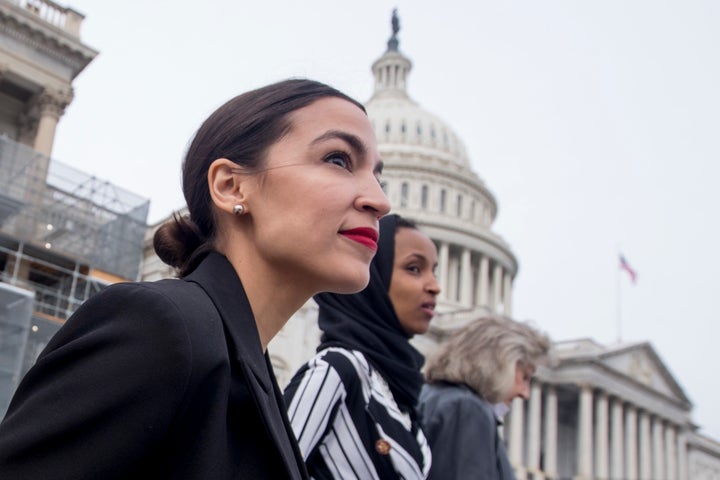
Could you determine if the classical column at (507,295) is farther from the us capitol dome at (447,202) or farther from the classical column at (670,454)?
the classical column at (670,454)

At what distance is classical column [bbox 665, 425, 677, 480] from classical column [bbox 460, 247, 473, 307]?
50.7ft

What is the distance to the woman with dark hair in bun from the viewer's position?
49.5 inches

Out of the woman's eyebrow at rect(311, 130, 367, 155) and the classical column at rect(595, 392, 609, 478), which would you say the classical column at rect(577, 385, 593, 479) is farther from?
the woman's eyebrow at rect(311, 130, 367, 155)

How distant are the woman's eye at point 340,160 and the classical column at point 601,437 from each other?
2038 inches

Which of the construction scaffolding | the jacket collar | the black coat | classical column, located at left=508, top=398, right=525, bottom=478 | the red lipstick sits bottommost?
the black coat

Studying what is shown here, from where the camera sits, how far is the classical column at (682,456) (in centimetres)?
5822

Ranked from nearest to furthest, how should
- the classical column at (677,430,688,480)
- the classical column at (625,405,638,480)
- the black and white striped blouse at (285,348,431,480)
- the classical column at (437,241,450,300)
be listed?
the black and white striped blouse at (285,348,431,480) < the classical column at (625,405,638,480) < the classical column at (677,430,688,480) < the classical column at (437,241,450,300)

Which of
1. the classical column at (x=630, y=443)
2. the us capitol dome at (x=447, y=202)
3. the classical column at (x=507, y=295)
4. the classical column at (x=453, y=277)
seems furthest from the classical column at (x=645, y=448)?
the classical column at (x=453, y=277)

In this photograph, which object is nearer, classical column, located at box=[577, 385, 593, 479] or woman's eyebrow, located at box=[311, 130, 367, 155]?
woman's eyebrow, located at box=[311, 130, 367, 155]

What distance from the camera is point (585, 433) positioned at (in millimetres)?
50094

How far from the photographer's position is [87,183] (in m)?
19.5

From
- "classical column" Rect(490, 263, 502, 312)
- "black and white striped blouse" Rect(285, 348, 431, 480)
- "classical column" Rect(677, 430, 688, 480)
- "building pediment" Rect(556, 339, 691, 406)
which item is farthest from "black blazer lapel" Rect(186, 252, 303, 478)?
"classical column" Rect(677, 430, 688, 480)

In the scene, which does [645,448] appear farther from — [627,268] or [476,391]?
[476,391]

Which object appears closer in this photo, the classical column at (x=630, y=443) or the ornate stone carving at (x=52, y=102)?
the ornate stone carving at (x=52, y=102)
